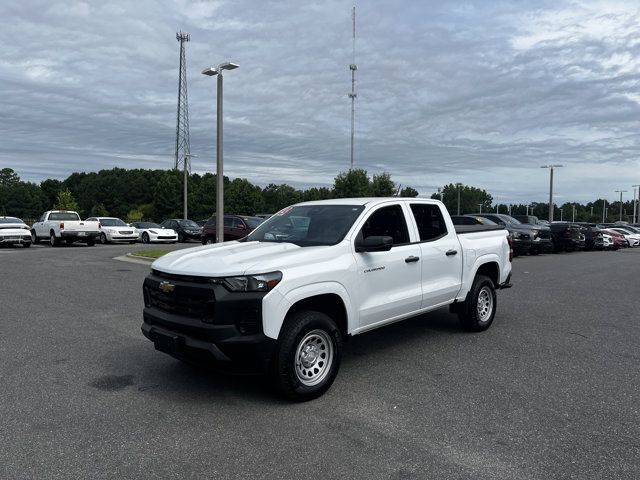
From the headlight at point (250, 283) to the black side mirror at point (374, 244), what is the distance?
112 centimetres

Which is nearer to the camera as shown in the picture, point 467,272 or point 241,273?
point 241,273

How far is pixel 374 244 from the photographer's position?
497cm

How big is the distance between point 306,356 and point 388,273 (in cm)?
135

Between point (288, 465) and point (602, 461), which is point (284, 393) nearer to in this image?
point (288, 465)

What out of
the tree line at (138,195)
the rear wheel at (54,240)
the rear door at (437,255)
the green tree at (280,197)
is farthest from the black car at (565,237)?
the green tree at (280,197)

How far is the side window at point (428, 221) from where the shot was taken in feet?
20.4

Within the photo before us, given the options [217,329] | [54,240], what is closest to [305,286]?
[217,329]

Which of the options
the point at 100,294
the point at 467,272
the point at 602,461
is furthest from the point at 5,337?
the point at 602,461

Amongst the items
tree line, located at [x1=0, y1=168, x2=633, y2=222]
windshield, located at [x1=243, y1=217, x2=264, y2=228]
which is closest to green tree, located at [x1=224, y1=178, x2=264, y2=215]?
tree line, located at [x1=0, y1=168, x2=633, y2=222]

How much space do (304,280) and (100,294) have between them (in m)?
7.02

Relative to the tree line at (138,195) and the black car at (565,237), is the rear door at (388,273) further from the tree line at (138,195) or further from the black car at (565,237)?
the tree line at (138,195)

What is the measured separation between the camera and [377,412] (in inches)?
170

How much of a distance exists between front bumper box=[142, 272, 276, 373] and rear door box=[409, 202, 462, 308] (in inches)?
96.5

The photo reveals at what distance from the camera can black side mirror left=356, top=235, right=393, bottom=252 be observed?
4977mm
